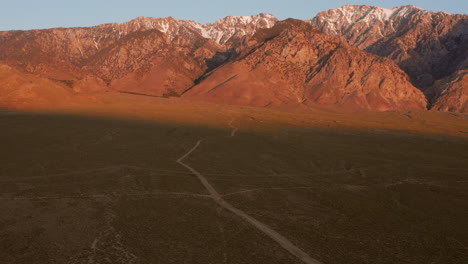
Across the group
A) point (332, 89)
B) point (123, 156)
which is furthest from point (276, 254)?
point (332, 89)

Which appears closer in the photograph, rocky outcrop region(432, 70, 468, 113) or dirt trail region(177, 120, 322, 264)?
dirt trail region(177, 120, 322, 264)

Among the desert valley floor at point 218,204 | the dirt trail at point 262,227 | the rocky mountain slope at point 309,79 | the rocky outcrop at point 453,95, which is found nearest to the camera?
the dirt trail at point 262,227

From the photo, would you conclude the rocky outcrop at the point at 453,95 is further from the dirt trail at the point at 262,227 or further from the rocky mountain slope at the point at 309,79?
the dirt trail at the point at 262,227

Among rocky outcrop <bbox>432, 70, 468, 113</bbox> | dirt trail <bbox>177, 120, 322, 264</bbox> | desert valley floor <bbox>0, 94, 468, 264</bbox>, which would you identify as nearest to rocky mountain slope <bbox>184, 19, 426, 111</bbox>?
rocky outcrop <bbox>432, 70, 468, 113</bbox>

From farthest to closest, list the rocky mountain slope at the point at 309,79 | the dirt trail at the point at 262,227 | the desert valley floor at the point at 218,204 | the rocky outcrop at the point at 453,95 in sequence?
the rocky mountain slope at the point at 309,79, the rocky outcrop at the point at 453,95, the desert valley floor at the point at 218,204, the dirt trail at the point at 262,227

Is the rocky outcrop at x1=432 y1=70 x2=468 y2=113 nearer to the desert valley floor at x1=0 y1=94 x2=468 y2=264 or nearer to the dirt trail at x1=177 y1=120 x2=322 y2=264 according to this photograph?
the desert valley floor at x1=0 y1=94 x2=468 y2=264

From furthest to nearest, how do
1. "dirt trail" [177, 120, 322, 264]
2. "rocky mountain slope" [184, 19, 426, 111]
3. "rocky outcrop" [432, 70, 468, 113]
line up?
"rocky mountain slope" [184, 19, 426, 111], "rocky outcrop" [432, 70, 468, 113], "dirt trail" [177, 120, 322, 264]

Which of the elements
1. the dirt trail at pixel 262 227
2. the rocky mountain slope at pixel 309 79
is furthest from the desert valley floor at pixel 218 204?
the rocky mountain slope at pixel 309 79
